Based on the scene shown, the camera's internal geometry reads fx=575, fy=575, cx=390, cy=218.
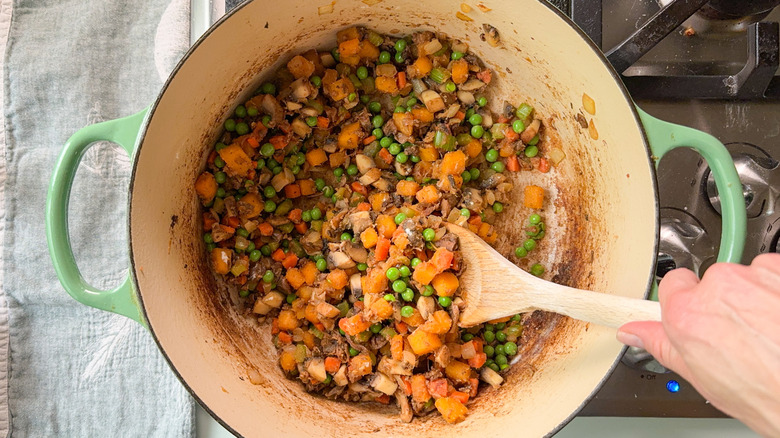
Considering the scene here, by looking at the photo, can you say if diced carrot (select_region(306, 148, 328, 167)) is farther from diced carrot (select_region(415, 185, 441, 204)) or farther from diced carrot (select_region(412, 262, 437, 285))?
diced carrot (select_region(412, 262, 437, 285))

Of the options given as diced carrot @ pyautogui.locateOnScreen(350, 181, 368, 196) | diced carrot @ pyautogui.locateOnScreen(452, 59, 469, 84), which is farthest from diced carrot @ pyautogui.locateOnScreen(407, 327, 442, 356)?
diced carrot @ pyautogui.locateOnScreen(452, 59, 469, 84)

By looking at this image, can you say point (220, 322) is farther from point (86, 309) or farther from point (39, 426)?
point (39, 426)

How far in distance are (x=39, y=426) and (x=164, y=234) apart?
42.5 inches

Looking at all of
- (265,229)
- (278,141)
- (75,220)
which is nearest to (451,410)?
(265,229)

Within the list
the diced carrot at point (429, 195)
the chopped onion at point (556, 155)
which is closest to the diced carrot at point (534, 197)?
the chopped onion at point (556, 155)

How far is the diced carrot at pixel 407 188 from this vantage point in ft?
7.25

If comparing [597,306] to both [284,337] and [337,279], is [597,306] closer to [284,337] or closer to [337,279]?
[337,279]

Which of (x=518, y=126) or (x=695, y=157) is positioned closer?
(x=695, y=157)

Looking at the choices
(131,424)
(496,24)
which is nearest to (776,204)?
(496,24)

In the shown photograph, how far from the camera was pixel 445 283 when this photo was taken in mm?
2014

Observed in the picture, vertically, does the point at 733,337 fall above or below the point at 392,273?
above

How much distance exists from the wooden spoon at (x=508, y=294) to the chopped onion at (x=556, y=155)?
512mm

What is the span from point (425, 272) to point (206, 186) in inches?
33.5

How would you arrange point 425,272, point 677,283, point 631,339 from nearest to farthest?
point 677,283 → point 631,339 → point 425,272
